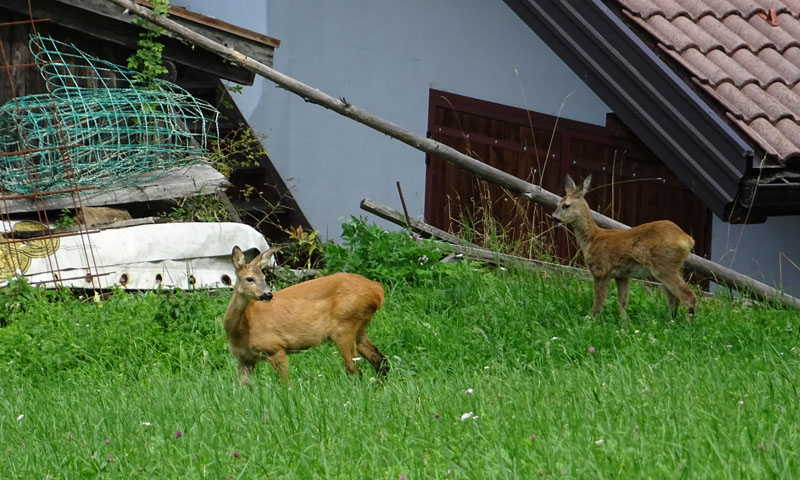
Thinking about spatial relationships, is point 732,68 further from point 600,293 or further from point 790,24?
point 600,293

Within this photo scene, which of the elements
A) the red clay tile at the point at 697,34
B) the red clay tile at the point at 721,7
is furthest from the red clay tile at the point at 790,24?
the red clay tile at the point at 697,34

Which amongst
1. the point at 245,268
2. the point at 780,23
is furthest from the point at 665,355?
the point at 780,23

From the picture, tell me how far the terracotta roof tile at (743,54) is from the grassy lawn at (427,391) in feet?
4.60

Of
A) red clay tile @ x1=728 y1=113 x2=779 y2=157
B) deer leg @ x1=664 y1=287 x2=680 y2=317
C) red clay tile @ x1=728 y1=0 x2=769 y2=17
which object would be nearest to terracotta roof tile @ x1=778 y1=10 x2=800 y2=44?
red clay tile @ x1=728 y1=0 x2=769 y2=17

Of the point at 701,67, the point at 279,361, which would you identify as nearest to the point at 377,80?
the point at 701,67

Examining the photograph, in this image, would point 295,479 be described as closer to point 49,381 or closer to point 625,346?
point 625,346

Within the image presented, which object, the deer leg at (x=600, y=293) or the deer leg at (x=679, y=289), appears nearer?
the deer leg at (x=679, y=289)

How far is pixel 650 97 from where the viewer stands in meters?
8.66

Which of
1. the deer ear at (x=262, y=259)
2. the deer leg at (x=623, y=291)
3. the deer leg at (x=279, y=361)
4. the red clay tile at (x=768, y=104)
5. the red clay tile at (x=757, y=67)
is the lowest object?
the deer leg at (x=279, y=361)

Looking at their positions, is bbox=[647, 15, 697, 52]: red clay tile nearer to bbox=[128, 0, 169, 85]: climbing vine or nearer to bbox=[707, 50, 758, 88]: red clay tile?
bbox=[707, 50, 758, 88]: red clay tile

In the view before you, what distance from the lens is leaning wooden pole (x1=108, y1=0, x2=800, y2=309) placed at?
9.05 metres

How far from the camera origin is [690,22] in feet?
30.5

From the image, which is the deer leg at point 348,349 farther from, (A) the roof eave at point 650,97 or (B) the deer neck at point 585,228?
(A) the roof eave at point 650,97

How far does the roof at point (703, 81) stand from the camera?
815cm
